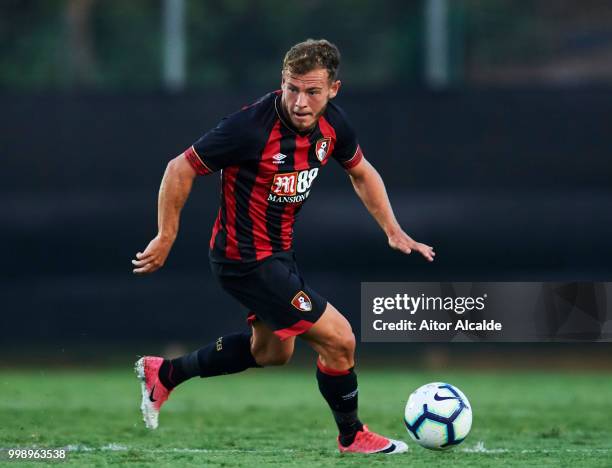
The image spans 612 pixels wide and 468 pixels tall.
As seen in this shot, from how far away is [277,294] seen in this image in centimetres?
606

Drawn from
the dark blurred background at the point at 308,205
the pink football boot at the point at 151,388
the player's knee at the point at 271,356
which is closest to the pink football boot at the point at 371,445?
the player's knee at the point at 271,356

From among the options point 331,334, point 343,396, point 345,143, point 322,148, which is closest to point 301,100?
point 322,148

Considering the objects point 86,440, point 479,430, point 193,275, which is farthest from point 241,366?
point 193,275

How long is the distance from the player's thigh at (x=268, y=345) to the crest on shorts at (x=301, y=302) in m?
0.52

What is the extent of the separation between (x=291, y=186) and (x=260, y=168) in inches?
8.1

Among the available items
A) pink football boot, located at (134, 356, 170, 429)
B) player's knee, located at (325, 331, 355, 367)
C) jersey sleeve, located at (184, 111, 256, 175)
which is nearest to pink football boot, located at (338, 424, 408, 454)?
player's knee, located at (325, 331, 355, 367)

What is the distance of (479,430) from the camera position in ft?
24.2

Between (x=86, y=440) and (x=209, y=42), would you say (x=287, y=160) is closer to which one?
(x=86, y=440)

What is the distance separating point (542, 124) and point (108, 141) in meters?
4.31

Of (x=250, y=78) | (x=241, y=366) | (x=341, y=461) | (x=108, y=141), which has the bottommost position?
(x=341, y=461)

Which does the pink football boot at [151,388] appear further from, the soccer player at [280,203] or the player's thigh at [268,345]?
the soccer player at [280,203]

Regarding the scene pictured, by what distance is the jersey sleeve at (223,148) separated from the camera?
5.92 metres

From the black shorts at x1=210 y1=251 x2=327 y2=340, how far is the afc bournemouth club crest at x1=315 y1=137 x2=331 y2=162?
0.56 m

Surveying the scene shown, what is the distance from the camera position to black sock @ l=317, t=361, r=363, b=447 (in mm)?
6160
